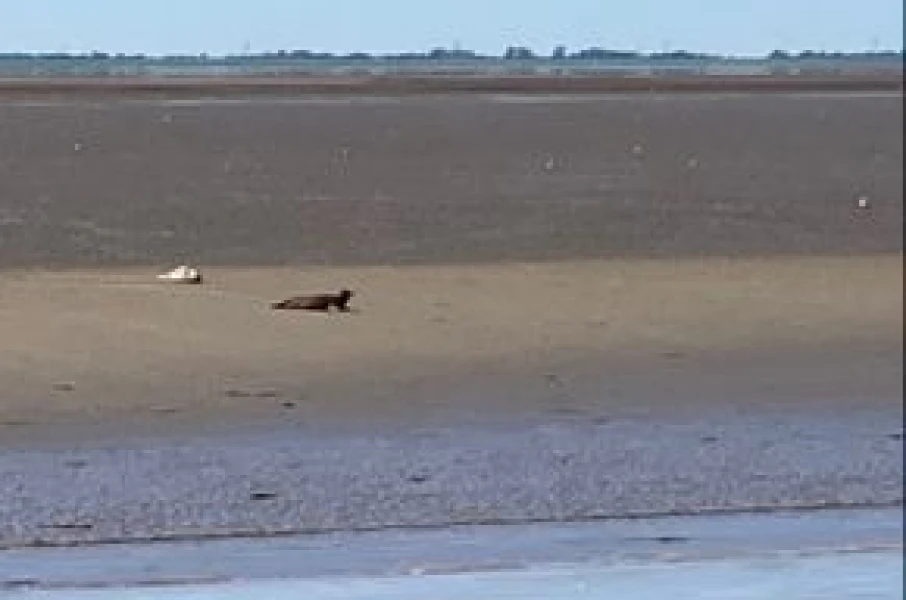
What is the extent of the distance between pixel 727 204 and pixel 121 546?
17748 mm

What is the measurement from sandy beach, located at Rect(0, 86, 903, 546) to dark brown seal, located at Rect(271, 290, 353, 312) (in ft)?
0.53

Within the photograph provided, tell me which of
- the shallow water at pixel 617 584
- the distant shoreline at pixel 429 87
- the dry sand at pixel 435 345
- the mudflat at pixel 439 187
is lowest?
the shallow water at pixel 617 584

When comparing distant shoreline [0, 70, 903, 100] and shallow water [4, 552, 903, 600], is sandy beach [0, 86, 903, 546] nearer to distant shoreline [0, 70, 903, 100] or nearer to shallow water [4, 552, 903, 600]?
shallow water [4, 552, 903, 600]

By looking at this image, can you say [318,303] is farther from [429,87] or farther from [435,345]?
[429,87]

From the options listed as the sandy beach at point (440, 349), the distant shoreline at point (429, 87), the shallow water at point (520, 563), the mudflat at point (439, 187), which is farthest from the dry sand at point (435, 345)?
the distant shoreline at point (429, 87)

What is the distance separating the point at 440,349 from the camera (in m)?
13.5

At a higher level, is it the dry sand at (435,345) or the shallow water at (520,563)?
the dry sand at (435,345)

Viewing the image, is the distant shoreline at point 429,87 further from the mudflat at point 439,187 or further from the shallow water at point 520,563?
the shallow water at point 520,563

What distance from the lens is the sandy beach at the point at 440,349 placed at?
866cm

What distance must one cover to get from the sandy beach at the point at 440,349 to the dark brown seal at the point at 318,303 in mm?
163

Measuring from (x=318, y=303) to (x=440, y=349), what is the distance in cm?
132

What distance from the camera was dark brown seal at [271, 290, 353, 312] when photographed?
14.6m

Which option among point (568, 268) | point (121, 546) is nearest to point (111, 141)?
point (568, 268)

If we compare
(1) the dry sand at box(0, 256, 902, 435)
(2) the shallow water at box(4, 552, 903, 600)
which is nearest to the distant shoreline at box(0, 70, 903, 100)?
(1) the dry sand at box(0, 256, 902, 435)
